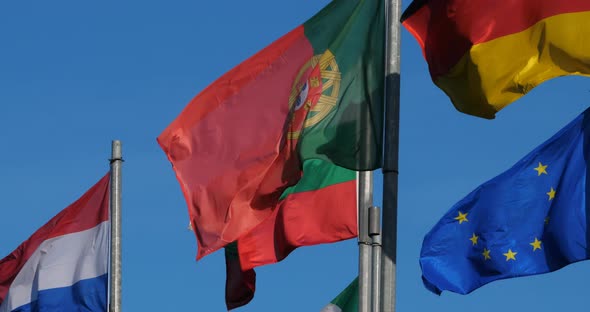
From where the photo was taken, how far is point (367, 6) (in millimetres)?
19625

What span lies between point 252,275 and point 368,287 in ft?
10.3

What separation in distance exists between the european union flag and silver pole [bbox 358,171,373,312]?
1367 millimetres

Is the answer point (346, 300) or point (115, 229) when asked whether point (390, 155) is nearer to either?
point (346, 300)

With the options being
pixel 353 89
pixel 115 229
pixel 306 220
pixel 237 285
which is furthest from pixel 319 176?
pixel 115 229

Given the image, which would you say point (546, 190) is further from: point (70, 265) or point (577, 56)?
point (70, 265)

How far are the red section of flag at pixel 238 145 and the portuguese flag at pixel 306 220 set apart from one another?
43.4 inches

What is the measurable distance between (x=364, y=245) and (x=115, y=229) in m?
7.32

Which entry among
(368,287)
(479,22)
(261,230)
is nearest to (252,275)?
(261,230)

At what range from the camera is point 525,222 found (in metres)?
20.5

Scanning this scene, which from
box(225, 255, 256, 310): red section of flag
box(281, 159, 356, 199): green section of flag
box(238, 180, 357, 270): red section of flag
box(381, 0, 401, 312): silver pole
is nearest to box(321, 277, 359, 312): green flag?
box(225, 255, 256, 310): red section of flag

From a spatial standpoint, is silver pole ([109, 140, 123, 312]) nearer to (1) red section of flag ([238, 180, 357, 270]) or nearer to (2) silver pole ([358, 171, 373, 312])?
(1) red section of flag ([238, 180, 357, 270])

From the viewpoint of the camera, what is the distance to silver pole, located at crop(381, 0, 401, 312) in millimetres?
17484

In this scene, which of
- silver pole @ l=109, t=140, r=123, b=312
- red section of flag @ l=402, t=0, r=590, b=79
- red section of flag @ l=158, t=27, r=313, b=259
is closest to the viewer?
red section of flag @ l=402, t=0, r=590, b=79

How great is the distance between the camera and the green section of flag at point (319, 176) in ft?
71.5
